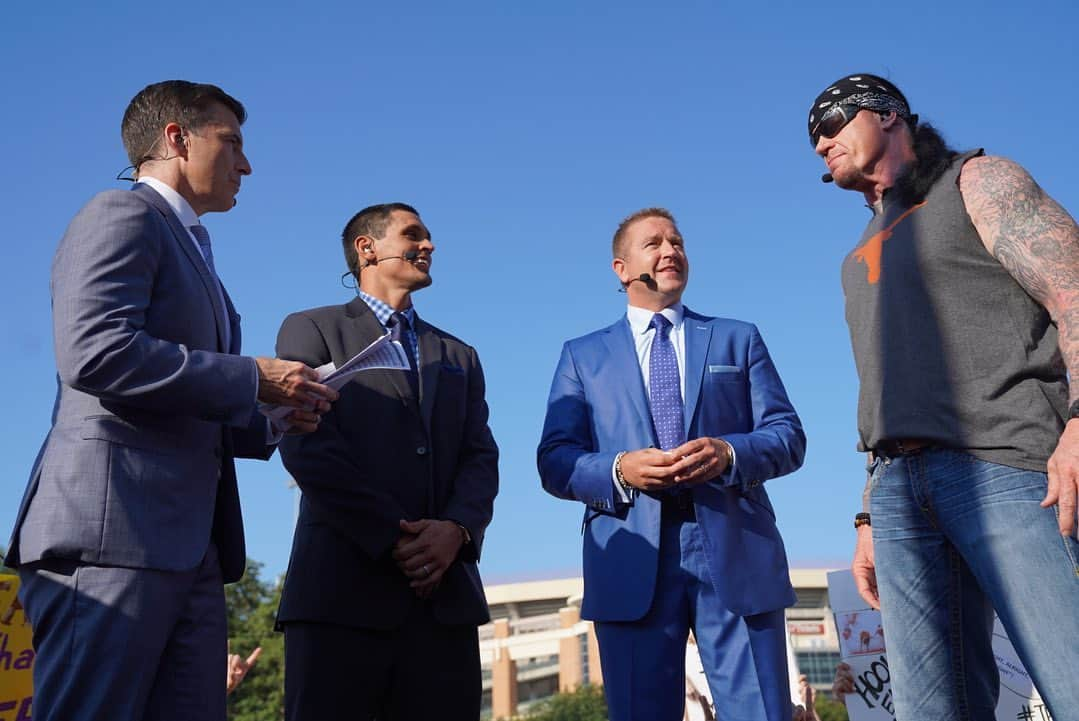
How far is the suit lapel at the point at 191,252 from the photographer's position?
128 inches

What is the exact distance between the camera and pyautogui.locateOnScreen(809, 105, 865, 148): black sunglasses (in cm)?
367

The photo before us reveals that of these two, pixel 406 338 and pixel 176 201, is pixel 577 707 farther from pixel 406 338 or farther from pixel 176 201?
pixel 176 201

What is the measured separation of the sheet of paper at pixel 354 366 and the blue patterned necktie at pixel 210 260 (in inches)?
10.8

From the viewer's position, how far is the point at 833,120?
3.70 meters

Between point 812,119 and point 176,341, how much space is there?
2.42 metres

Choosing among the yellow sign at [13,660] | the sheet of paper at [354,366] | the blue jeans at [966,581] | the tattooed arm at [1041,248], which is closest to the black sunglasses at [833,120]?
the tattooed arm at [1041,248]

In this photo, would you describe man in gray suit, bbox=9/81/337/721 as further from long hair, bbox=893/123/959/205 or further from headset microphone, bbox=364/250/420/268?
long hair, bbox=893/123/959/205

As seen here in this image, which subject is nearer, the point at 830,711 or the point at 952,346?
the point at 952,346

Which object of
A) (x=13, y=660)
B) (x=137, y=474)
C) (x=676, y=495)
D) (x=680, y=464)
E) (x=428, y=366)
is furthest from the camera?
(x=13, y=660)

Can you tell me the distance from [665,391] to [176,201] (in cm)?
223

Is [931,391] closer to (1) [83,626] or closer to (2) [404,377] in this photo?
(2) [404,377]

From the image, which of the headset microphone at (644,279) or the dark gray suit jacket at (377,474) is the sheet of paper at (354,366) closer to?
the dark gray suit jacket at (377,474)

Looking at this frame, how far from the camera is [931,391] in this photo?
3146 mm

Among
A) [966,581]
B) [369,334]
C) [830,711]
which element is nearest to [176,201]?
[369,334]
